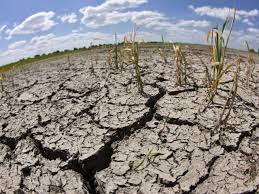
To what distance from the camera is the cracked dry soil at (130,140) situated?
2.71 m

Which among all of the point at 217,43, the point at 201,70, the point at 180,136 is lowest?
the point at 180,136

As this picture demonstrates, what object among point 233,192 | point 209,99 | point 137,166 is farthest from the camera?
point 209,99

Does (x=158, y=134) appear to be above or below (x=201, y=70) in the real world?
below

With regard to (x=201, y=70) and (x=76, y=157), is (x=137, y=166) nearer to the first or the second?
(x=76, y=157)

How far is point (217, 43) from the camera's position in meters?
3.33

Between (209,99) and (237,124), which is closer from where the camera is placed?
(237,124)

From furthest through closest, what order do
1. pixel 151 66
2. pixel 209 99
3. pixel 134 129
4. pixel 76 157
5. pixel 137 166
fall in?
pixel 151 66 → pixel 209 99 → pixel 134 129 → pixel 76 157 → pixel 137 166

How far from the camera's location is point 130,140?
124 inches

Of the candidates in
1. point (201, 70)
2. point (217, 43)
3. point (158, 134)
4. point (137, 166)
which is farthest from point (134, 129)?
point (201, 70)

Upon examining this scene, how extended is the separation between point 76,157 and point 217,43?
1.53m

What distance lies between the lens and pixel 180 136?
10.2 ft

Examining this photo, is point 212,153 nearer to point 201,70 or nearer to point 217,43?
point 217,43

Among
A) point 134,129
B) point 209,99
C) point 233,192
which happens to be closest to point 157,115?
point 134,129

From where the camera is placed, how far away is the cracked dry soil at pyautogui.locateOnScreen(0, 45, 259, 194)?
271cm
